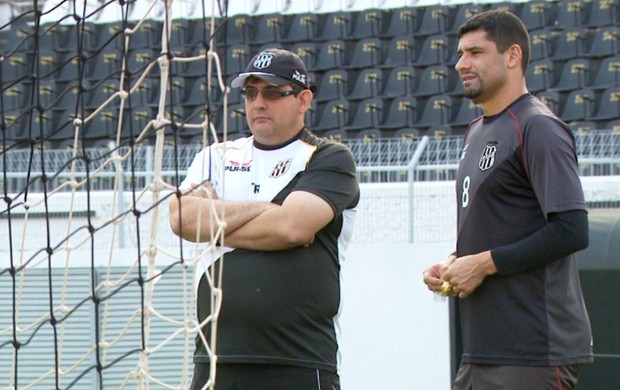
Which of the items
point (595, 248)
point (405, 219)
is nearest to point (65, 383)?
point (405, 219)

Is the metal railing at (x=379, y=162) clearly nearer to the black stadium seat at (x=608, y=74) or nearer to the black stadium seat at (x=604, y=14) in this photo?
the black stadium seat at (x=608, y=74)

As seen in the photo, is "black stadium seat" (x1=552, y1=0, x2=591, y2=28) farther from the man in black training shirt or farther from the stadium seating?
the man in black training shirt

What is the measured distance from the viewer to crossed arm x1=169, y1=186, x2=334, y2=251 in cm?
289

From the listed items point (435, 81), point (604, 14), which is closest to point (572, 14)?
point (604, 14)

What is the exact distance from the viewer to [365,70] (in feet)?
45.4

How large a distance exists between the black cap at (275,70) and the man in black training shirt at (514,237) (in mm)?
495

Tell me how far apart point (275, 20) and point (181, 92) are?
198cm

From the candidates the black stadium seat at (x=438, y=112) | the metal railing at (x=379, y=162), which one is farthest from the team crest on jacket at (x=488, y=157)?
Result: the black stadium seat at (x=438, y=112)

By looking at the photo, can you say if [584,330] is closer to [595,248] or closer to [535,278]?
[535,278]

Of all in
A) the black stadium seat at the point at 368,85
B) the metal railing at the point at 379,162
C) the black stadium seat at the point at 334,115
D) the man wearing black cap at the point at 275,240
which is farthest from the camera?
the black stadium seat at the point at 368,85

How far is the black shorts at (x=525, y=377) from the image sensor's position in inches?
107

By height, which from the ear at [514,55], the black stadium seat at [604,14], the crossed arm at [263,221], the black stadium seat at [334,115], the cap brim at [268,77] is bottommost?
the crossed arm at [263,221]

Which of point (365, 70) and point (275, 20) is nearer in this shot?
point (365, 70)

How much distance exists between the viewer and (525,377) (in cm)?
272
